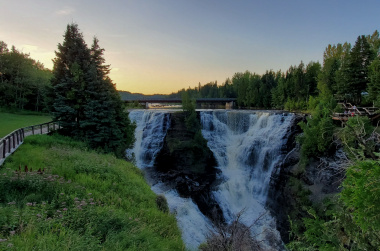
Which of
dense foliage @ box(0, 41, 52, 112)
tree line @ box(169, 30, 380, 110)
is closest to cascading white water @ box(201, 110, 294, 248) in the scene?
tree line @ box(169, 30, 380, 110)

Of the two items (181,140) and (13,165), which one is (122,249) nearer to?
(13,165)

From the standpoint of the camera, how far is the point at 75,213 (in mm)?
5199

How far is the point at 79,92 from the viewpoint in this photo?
57.3 ft

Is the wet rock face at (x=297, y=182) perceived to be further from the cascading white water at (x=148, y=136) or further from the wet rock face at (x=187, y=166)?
the cascading white water at (x=148, y=136)

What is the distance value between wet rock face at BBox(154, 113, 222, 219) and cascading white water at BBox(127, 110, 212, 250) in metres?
0.96

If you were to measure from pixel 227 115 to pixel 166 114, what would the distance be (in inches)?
363

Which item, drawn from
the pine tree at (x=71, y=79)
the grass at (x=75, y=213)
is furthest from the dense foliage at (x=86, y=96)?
the grass at (x=75, y=213)

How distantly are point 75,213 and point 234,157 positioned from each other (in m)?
22.5

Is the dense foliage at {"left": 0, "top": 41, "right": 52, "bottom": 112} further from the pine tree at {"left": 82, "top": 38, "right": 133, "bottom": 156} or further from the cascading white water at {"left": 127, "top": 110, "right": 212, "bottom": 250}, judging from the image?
the pine tree at {"left": 82, "top": 38, "right": 133, "bottom": 156}

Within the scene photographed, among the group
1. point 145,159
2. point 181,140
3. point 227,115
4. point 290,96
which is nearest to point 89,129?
point 145,159

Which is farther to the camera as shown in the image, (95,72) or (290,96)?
(290,96)

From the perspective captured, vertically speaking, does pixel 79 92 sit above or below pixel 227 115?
above

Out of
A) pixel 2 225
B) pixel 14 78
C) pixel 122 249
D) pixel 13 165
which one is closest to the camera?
pixel 2 225

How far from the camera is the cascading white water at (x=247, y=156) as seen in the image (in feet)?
64.0
